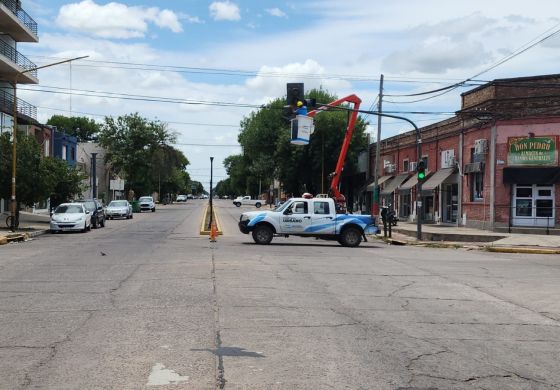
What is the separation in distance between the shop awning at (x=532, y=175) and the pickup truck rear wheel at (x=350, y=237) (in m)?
10.1

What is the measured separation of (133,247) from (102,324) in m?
13.4

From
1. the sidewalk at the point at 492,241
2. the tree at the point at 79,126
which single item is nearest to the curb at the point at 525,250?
the sidewalk at the point at 492,241

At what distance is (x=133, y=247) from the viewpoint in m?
21.6

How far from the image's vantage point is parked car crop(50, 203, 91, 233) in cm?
3098

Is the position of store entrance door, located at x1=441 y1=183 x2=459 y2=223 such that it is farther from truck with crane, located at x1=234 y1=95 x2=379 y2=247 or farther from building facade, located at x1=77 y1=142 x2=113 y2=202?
building facade, located at x1=77 y1=142 x2=113 y2=202

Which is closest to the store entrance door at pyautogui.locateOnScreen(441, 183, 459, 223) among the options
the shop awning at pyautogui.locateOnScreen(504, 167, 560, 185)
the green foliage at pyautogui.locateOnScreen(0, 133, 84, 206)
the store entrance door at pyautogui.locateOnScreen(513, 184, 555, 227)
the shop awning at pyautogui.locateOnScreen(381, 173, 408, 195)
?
the store entrance door at pyautogui.locateOnScreen(513, 184, 555, 227)

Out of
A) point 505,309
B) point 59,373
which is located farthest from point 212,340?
point 505,309

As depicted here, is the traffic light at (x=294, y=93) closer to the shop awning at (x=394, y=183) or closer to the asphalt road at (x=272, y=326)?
the asphalt road at (x=272, y=326)

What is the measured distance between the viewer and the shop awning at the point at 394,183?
4496 cm

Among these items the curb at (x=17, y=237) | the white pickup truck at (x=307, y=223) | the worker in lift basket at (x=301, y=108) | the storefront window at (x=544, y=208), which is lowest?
the curb at (x=17, y=237)

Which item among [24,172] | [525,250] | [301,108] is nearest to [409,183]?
[525,250]

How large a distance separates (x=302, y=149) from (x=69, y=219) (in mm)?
27434

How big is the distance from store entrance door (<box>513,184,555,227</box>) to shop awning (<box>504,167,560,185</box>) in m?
0.51

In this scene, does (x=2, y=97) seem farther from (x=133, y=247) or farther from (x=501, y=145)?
(x=501, y=145)
